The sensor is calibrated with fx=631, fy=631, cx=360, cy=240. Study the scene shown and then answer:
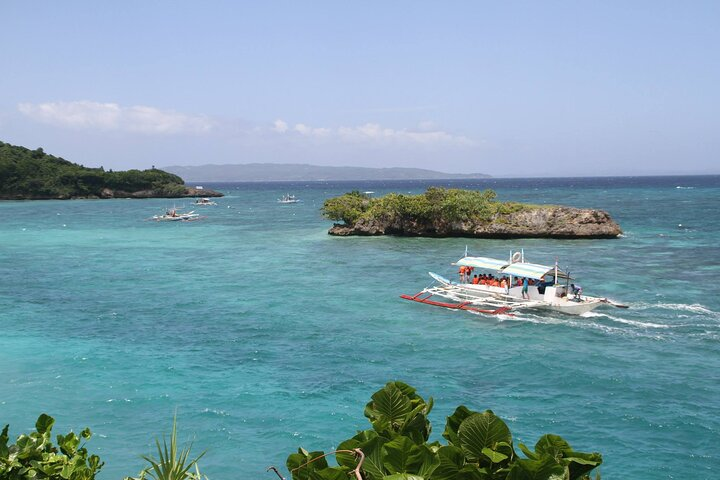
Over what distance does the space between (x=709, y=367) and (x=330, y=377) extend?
14.1 metres

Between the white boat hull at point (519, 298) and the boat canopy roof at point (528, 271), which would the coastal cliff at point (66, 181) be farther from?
the boat canopy roof at point (528, 271)

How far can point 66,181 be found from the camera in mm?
160750

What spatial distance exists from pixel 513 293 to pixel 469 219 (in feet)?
92.8

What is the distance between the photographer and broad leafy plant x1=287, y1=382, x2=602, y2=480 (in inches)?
169

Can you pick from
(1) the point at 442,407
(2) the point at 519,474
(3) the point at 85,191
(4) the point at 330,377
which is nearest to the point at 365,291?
(4) the point at 330,377

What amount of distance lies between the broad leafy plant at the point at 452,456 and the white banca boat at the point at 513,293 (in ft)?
90.7

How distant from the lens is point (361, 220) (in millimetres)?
66625

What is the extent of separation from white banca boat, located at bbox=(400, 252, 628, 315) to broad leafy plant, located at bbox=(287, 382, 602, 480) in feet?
90.7

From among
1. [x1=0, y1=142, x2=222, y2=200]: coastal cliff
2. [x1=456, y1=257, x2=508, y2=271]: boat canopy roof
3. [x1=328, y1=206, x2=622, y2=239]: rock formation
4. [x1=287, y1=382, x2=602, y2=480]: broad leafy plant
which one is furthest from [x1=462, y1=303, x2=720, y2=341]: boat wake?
[x1=0, y1=142, x2=222, y2=200]: coastal cliff

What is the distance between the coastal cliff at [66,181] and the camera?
503 ft

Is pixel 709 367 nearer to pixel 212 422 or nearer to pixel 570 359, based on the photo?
pixel 570 359

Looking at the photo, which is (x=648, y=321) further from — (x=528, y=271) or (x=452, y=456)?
(x=452, y=456)

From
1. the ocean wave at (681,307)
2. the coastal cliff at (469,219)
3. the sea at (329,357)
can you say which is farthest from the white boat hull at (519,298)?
the coastal cliff at (469,219)

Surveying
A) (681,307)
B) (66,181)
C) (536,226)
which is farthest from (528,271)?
(66,181)
